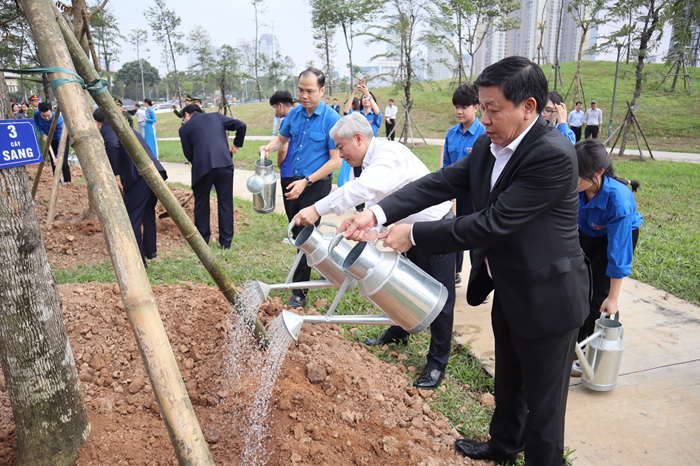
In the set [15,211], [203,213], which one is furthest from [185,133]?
[15,211]

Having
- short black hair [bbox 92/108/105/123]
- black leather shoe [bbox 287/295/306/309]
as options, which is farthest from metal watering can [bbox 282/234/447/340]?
short black hair [bbox 92/108/105/123]

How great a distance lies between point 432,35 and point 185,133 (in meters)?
12.0

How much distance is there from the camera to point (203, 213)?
542 centimetres

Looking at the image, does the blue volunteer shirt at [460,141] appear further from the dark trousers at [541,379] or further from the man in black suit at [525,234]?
the dark trousers at [541,379]

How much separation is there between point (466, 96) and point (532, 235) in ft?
8.24

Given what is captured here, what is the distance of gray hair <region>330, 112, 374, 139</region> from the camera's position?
105 inches

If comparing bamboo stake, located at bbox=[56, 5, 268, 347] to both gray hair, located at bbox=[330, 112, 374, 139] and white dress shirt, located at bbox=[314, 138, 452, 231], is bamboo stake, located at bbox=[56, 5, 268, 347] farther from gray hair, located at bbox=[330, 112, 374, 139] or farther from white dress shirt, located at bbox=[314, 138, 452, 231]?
gray hair, located at bbox=[330, 112, 374, 139]

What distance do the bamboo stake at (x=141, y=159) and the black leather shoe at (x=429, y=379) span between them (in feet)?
3.99

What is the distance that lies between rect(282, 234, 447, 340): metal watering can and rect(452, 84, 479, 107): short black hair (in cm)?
237

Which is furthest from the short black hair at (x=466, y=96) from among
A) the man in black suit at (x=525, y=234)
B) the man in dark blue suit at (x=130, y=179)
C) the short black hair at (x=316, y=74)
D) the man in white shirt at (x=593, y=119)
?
the man in white shirt at (x=593, y=119)

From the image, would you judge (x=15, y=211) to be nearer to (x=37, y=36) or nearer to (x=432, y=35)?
(x=37, y=36)

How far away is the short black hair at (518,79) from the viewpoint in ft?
5.03

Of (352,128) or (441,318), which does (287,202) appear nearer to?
(352,128)

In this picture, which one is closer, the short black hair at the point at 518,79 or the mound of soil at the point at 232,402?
the short black hair at the point at 518,79
